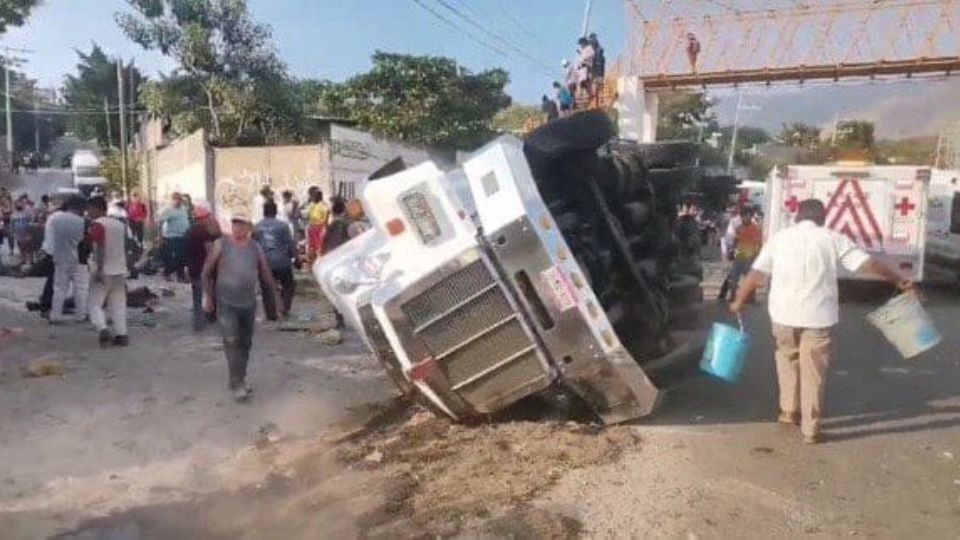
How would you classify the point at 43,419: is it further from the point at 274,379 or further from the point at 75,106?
the point at 75,106

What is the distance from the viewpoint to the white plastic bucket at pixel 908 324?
21.9 feet

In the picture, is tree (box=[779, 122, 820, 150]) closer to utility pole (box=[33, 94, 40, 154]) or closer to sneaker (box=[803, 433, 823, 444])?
sneaker (box=[803, 433, 823, 444])

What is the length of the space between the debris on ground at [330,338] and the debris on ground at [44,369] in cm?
251

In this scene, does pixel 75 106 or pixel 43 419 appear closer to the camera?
pixel 43 419

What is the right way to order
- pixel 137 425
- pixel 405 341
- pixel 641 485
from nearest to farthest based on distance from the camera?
pixel 641 485, pixel 405 341, pixel 137 425

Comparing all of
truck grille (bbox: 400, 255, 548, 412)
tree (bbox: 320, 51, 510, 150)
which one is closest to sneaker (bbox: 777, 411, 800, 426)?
truck grille (bbox: 400, 255, 548, 412)

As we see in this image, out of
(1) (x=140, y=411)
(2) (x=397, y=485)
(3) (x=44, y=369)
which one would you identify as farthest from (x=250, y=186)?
(2) (x=397, y=485)

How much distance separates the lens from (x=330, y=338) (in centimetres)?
988

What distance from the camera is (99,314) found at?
932cm

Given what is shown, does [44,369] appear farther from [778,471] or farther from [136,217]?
[136,217]

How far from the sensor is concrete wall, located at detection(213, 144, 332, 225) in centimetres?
2117

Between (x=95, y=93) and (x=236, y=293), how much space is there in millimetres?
63354

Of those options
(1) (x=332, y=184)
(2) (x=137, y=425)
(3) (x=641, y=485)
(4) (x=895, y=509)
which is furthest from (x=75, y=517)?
(1) (x=332, y=184)

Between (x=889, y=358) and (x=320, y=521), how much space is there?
6.66m
